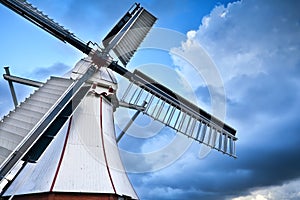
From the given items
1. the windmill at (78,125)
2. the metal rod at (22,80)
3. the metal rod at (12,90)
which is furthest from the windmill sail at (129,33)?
the metal rod at (12,90)

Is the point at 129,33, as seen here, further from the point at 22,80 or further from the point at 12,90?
the point at 12,90

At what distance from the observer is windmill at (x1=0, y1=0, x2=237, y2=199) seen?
26.1ft

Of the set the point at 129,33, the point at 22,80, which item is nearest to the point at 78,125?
the point at 22,80

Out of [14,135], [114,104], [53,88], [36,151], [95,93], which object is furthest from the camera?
[114,104]

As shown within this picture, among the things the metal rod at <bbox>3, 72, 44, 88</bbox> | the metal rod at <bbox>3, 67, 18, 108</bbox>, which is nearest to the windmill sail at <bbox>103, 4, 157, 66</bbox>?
the metal rod at <bbox>3, 72, 44, 88</bbox>

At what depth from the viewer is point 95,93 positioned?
1084 centimetres

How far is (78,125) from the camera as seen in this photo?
400 inches

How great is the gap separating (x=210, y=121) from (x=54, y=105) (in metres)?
7.13

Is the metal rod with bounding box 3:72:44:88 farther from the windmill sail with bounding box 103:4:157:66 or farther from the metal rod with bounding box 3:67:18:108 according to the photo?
the windmill sail with bounding box 103:4:157:66

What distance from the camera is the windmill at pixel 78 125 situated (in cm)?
795

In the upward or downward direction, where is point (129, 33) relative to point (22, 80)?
upward

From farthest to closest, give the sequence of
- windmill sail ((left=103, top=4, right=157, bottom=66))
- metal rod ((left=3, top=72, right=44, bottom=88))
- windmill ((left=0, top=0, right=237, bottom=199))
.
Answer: windmill sail ((left=103, top=4, right=157, bottom=66)) → metal rod ((left=3, top=72, right=44, bottom=88)) → windmill ((left=0, top=0, right=237, bottom=199))

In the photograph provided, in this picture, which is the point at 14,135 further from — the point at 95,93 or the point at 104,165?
the point at 95,93

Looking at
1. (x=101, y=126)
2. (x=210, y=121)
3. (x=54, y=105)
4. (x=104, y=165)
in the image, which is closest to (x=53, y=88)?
(x=54, y=105)
